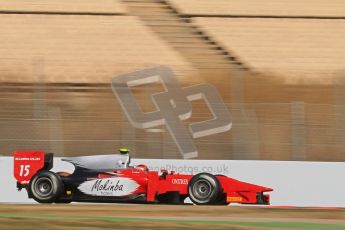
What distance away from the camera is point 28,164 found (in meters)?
11.0

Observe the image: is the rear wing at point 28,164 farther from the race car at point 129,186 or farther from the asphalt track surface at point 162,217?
the asphalt track surface at point 162,217

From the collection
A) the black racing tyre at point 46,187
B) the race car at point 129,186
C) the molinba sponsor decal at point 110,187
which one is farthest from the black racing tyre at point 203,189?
the black racing tyre at point 46,187

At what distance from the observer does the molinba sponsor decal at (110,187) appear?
1055cm

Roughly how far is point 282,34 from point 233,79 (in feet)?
16.8

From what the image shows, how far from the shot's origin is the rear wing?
10.9 m

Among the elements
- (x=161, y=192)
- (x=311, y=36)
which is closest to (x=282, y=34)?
(x=311, y=36)

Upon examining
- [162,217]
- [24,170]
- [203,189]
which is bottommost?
[162,217]

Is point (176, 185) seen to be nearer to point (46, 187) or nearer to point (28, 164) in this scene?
point (46, 187)

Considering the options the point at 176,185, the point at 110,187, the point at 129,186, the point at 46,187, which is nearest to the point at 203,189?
the point at 176,185

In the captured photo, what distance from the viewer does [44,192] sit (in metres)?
10.8

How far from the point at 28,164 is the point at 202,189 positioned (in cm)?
244

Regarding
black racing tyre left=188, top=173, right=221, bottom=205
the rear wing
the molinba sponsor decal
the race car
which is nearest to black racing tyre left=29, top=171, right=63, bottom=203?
the race car

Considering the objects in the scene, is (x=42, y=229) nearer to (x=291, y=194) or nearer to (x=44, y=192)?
(x=44, y=192)

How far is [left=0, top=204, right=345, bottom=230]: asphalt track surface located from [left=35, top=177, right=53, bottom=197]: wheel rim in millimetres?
241
